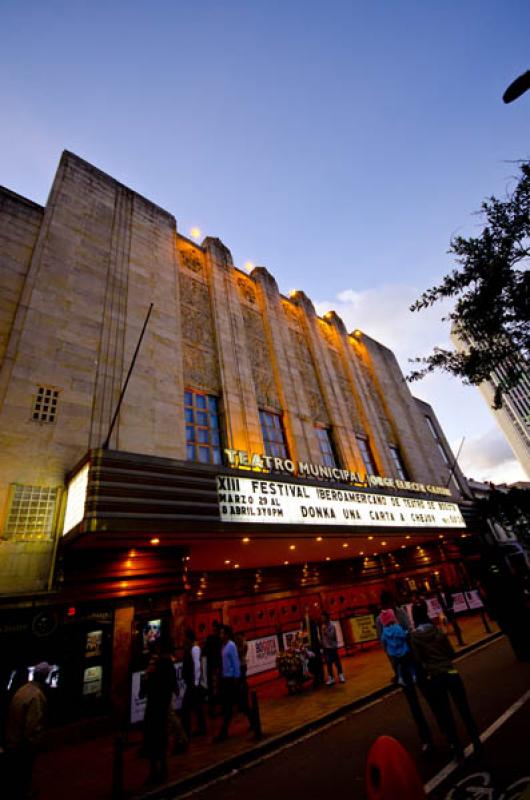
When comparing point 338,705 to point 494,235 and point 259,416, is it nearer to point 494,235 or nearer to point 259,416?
point 259,416

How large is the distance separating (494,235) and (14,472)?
1567 centimetres

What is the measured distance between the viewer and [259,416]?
17297 mm

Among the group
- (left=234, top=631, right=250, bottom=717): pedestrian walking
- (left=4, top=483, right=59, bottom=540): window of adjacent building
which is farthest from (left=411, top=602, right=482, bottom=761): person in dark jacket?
(left=4, top=483, right=59, bottom=540): window of adjacent building

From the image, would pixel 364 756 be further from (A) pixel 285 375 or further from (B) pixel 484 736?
(A) pixel 285 375

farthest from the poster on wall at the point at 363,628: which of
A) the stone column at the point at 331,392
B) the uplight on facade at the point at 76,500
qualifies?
the uplight on facade at the point at 76,500

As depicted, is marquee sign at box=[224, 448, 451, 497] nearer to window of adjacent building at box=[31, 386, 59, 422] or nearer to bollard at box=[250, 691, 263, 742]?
window of adjacent building at box=[31, 386, 59, 422]

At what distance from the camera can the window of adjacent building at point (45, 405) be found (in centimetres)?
1043

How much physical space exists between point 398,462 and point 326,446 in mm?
7998

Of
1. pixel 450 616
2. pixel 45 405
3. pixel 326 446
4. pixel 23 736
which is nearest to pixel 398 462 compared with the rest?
pixel 326 446

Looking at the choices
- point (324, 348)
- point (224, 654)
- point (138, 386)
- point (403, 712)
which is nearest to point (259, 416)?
point (138, 386)

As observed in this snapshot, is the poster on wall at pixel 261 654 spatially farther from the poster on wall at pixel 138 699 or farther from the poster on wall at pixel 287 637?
the poster on wall at pixel 138 699

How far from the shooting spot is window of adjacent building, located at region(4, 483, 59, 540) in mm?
8953

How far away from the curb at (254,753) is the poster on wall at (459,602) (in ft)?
43.6

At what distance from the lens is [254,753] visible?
20.2 ft
